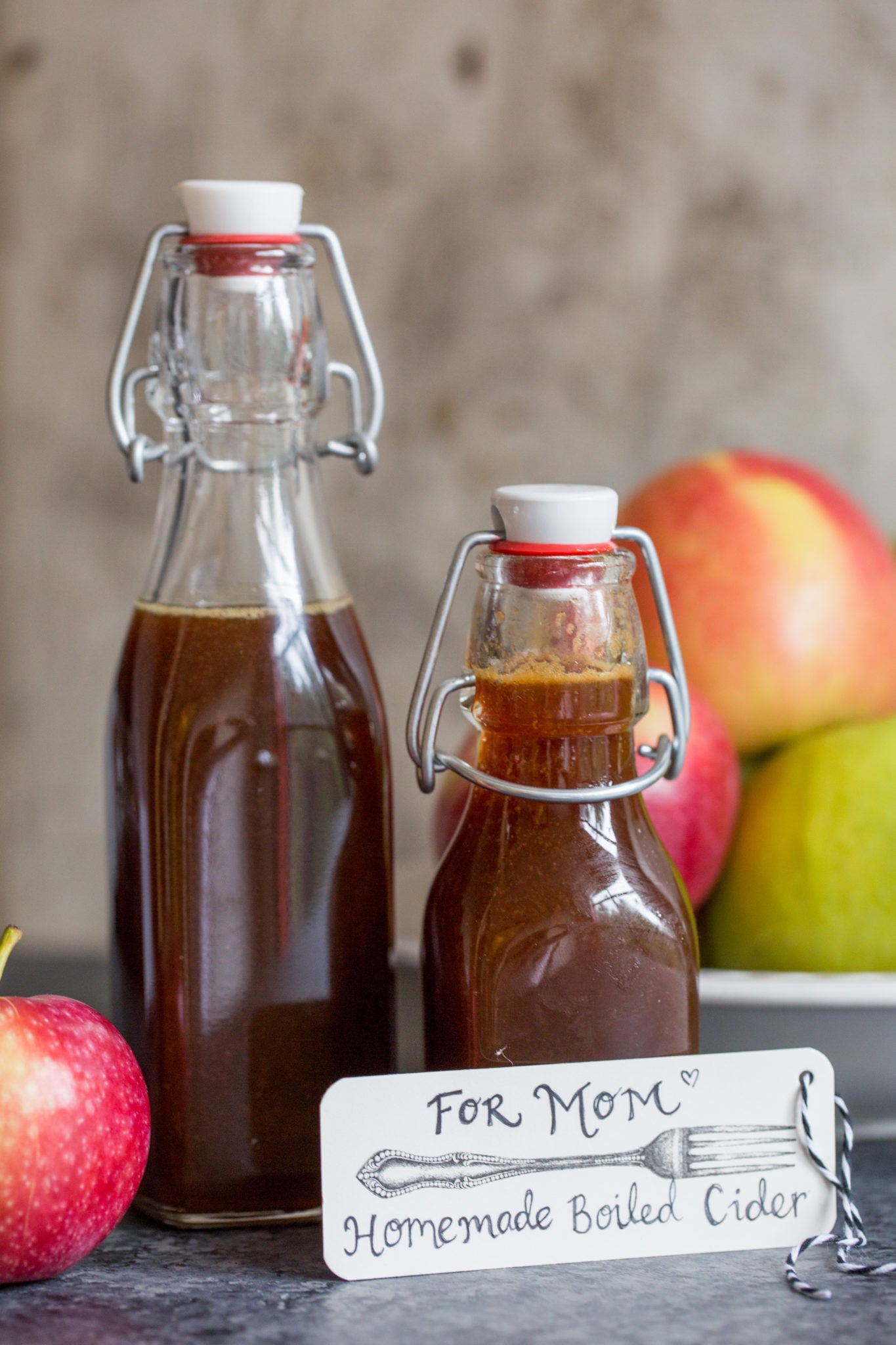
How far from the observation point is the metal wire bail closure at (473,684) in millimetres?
526

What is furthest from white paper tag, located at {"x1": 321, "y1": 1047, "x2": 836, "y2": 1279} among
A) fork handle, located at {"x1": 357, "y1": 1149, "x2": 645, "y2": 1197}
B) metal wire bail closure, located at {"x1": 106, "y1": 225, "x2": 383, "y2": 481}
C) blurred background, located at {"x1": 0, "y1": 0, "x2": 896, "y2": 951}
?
blurred background, located at {"x1": 0, "y1": 0, "x2": 896, "y2": 951}

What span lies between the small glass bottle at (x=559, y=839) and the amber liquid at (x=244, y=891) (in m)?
0.06

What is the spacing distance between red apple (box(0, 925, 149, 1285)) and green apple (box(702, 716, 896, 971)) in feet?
1.07

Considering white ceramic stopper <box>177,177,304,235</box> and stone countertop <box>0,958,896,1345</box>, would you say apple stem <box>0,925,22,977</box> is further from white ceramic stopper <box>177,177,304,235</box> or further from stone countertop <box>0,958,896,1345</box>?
white ceramic stopper <box>177,177,304,235</box>

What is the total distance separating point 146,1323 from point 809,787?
40cm

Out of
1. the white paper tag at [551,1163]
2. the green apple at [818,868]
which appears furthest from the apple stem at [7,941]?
the green apple at [818,868]

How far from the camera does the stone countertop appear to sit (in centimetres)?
48

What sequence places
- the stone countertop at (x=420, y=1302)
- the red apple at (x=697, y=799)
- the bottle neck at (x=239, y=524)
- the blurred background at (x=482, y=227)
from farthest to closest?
1. the blurred background at (x=482, y=227)
2. the red apple at (x=697, y=799)
3. the bottle neck at (x=239, y=524)
4. the stone countertop at (x=420, y=1302)

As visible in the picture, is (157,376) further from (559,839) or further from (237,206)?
(559,839)

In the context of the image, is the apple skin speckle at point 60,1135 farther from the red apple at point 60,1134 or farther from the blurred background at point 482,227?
the blurred background at point 482,227

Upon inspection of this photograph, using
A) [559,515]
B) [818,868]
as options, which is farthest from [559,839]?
[818,868]

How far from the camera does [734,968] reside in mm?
727

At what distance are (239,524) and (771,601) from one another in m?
0.33

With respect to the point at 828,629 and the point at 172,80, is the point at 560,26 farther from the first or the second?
the point at 828,629
